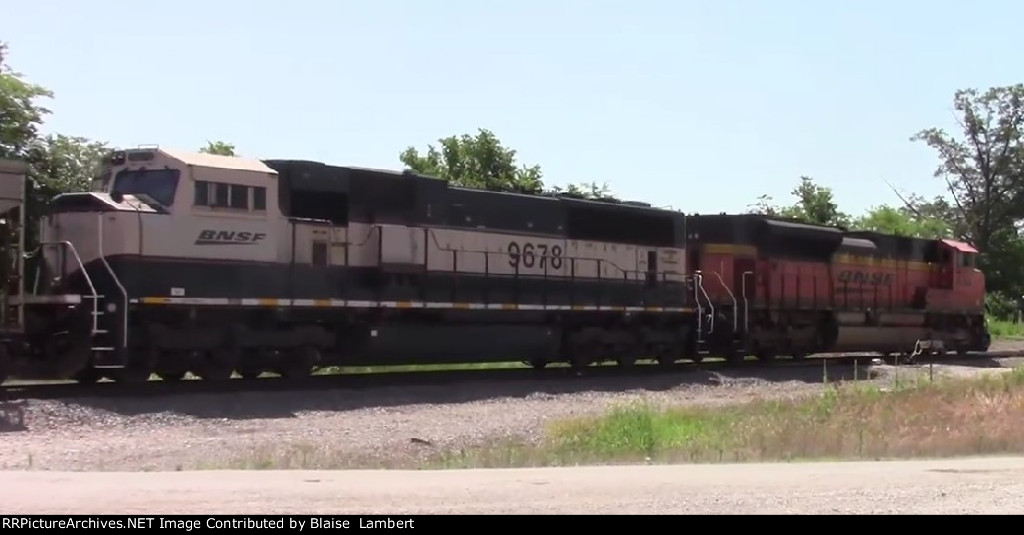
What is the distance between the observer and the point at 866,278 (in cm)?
3119

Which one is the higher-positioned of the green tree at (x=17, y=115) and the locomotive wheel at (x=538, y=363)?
the green tree at (x=17, y=115)

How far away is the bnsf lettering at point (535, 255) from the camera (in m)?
22.2

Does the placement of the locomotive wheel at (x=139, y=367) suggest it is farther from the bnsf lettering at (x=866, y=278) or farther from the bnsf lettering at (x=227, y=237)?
the bnsf lettering at (x=866, y=278)

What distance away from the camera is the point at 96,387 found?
53.4 feet

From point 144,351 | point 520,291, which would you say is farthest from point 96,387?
point 520,291

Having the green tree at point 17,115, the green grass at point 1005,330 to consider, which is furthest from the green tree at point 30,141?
the green grass at point 1005,330

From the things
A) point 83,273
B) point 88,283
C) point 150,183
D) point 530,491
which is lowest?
point 530,491

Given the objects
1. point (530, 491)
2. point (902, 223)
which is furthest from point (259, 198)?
point (902, 223)

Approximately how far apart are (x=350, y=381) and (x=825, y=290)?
603 inches

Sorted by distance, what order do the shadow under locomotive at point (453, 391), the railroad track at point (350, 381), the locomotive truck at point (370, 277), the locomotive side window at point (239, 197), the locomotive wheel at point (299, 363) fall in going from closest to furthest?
1. the shadow under locomotive at point (453, 391)
2. the railroad track at point (350, 381)
3. the locomotive truck at point (370, 277)
4. the locomotive side window at point (239, 197)
5. the locomotive wheel at point (299, 363)

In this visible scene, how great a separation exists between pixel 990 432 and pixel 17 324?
12372 mm

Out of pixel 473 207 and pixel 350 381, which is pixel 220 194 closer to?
pixel 350 381

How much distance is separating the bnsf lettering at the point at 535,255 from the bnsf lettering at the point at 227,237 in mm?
5885
